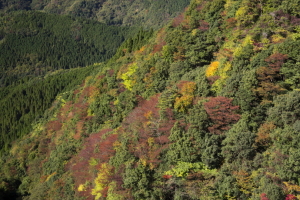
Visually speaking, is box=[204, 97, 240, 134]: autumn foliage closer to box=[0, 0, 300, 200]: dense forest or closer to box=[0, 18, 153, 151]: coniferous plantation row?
box=[0, 0, 300, 200]: dense forest

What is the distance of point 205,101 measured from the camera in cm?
3447

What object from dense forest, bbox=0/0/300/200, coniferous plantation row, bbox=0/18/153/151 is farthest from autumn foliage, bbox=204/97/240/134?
coniferous plantation row, bbox=0/18/153/151

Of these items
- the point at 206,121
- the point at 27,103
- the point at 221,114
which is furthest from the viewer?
the point at 27,103

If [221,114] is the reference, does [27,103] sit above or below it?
below

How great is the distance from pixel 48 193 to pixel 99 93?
931 inches

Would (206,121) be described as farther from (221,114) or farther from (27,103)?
(27,103)

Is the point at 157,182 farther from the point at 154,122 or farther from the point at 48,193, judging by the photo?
the point at 48,193

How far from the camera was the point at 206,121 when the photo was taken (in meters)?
32.7

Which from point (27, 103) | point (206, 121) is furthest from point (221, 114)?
point (27, 103)

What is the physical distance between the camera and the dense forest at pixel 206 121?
2778 cm

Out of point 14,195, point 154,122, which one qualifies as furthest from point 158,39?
point 14,195

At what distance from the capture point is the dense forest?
27781mm

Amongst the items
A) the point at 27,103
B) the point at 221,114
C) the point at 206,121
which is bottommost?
the point at 27,103

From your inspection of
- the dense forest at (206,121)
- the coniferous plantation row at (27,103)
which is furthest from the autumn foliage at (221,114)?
the coniferous plantation row at (27,103)
